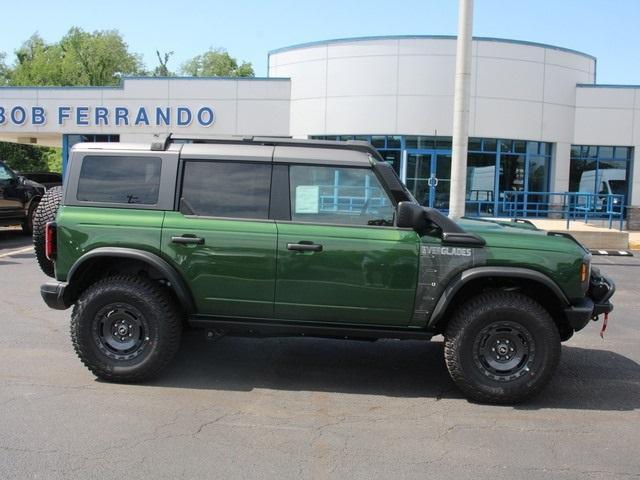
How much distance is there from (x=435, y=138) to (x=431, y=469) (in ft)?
60.1

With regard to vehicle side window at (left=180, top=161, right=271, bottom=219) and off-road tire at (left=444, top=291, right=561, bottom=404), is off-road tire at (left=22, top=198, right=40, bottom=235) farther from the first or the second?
off-road tire at (left=444, top=291, right=561, bottom=404)

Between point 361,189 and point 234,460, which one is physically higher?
point 361,189

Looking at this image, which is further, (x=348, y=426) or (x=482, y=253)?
(x=482, y=253)

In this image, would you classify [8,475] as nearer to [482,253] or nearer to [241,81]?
[482,253]

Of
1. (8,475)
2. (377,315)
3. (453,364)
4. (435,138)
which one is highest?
(435,138)

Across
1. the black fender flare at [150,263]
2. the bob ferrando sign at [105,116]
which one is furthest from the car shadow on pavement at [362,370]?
the bob ferrando sign at [105,116]

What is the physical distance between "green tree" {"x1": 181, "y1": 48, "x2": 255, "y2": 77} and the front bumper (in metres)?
72.0

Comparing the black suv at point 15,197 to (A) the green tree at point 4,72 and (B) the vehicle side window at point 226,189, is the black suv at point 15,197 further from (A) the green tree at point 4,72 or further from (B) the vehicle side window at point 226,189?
(A) the green tree at point 4,72

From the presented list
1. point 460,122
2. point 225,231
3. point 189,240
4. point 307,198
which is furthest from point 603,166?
point 189,240

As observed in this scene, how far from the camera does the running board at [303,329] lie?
16.4 feet

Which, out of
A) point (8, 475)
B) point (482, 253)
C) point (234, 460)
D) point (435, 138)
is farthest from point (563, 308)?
point (435, 138)

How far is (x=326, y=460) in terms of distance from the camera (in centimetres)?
383

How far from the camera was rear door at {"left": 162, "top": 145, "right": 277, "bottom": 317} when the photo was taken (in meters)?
4.92

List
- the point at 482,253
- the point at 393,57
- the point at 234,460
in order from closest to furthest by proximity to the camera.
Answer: the point at 234,460 → the point at 482,253 → the point at 393,57
